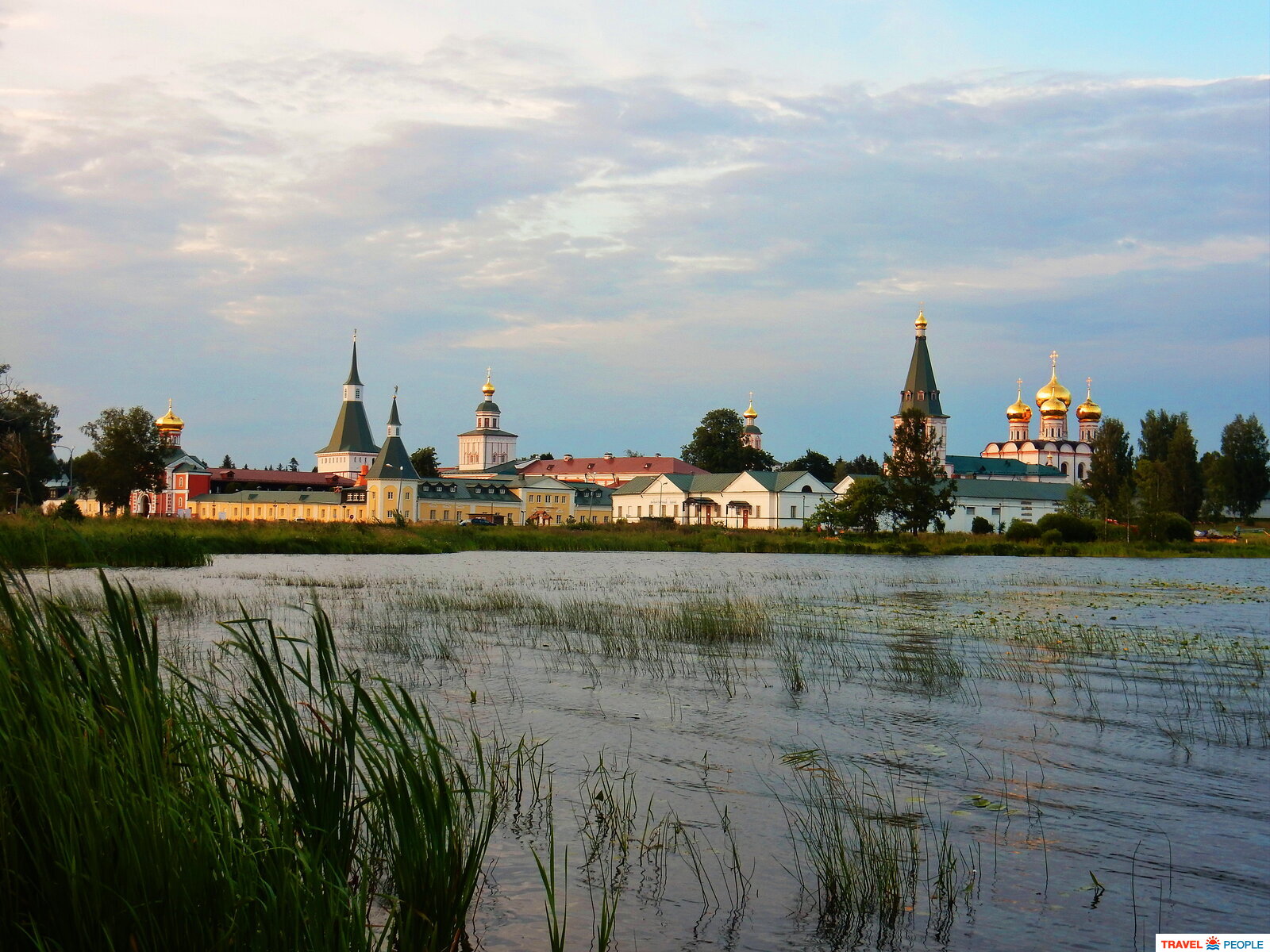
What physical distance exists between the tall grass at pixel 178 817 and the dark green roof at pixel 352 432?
150 metres

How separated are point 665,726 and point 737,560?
4134 centimetres

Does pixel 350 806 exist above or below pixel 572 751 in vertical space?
above

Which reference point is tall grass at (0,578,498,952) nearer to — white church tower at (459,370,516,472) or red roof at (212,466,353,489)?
red roof at (212,466,353,489)

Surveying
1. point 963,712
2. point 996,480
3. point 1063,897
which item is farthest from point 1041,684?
point 996,480

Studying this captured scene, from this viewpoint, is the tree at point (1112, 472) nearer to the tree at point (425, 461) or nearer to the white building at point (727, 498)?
the white building at point (727, 498)

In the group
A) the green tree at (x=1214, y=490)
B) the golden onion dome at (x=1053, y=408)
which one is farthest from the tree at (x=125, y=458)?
the golden onion dome at (x=1053, y=408)

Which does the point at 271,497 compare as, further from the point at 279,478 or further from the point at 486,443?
the point at 486,443

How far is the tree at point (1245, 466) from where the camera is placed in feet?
334

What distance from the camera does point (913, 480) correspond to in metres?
71.9

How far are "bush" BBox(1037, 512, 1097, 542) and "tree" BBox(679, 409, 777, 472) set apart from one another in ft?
210

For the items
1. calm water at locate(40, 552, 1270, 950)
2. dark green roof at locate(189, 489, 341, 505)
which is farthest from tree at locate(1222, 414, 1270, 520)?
calm water at locate(40, 552, 1270, 950)

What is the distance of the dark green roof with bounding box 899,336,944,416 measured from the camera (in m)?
131

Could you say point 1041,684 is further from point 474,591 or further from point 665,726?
point 474,591

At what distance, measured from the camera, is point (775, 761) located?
898 cm
